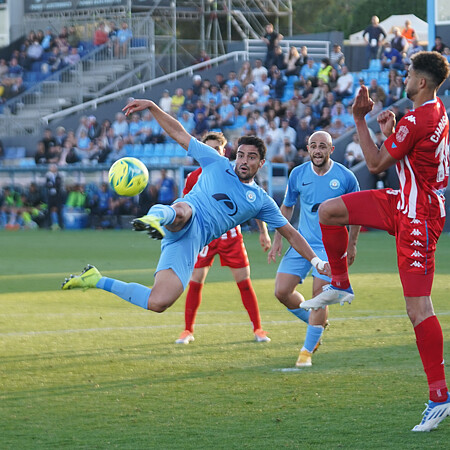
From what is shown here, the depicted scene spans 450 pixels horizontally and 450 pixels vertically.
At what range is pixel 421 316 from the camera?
5852 mm

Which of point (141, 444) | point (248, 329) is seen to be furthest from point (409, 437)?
point (248, 329)

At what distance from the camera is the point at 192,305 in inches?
372

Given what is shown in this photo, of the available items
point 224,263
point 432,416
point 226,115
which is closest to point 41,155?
point 226,115

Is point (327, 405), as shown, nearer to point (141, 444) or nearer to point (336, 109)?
point (141, 444)

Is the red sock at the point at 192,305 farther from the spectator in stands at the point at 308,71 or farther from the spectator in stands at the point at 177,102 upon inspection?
the spectator in stands at the point at 177,102

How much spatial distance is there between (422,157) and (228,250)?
4.04 m

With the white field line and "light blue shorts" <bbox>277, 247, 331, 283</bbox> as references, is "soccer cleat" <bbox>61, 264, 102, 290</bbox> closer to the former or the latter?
"light blue shorts" <bbox>277, 247, 331, 283</bbox>

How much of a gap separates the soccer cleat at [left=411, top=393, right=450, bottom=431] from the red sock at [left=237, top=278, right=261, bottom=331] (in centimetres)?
374

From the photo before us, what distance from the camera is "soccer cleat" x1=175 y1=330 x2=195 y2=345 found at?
9188 mm

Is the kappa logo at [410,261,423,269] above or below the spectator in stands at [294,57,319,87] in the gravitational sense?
below

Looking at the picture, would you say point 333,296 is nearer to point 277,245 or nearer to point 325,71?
point 277,245

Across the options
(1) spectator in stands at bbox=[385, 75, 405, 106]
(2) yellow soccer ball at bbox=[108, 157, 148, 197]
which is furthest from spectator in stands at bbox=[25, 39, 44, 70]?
(2) yellow soccer ball at bbox=[108, 157, 148, 197]

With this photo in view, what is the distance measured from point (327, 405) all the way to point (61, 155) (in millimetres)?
23462

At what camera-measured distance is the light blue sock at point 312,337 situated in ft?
26.3
